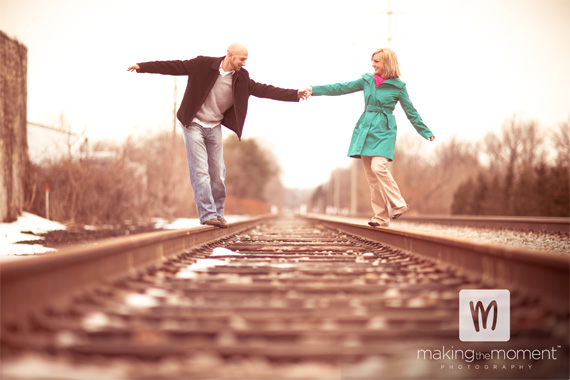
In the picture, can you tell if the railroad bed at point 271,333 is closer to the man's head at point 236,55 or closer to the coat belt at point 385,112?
the man's head at point 236,55

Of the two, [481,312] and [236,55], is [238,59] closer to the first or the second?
[236,55]

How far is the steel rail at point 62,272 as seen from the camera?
226cm

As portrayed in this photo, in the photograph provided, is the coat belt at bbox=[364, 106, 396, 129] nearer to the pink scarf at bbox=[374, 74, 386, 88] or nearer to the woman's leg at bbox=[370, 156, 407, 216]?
the pink scarf at bbox=[374, 74, 386, 88]

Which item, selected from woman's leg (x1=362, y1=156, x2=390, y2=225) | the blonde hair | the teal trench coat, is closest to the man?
the teal trench coat

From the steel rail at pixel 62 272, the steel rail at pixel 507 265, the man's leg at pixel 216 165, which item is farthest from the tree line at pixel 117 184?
the steel rail at pixel 507 265

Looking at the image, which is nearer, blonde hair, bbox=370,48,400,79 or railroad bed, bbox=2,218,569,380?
railroad bed, bbox=2,218,569,380

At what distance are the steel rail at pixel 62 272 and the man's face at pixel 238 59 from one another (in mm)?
2877

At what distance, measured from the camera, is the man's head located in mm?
6230

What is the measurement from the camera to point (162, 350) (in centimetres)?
199

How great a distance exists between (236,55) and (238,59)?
5 cm

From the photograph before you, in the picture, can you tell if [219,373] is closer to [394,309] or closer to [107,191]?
[394,309]

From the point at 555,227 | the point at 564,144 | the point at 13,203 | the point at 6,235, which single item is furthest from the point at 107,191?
the point at 564,144

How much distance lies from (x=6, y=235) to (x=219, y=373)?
1123 centimetres

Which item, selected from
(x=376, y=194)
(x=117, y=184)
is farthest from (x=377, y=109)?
(x=117, y=184)
